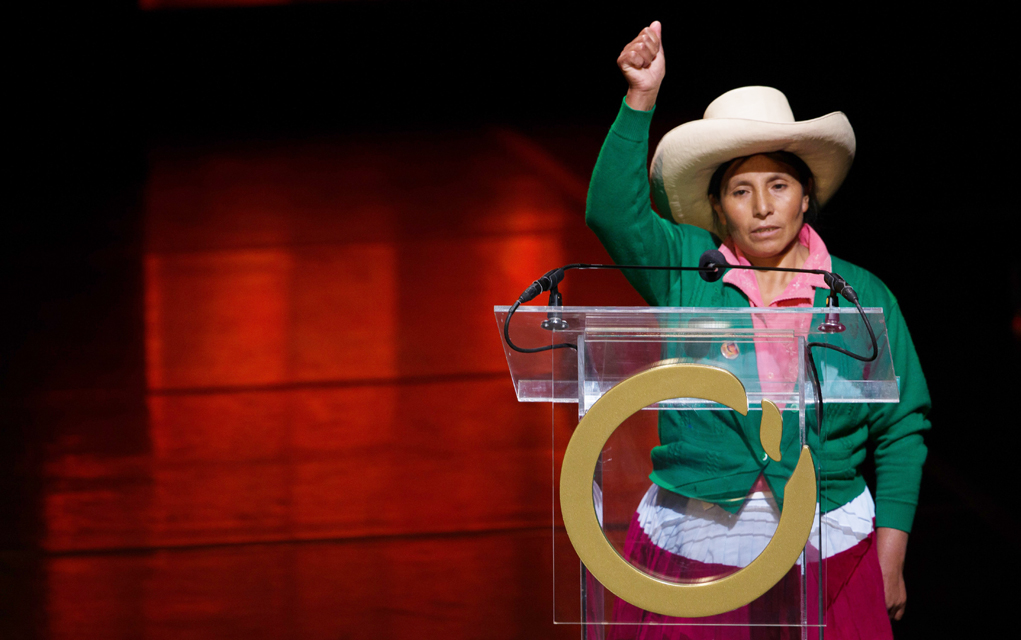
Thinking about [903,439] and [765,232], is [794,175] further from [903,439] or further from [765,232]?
[903,439]

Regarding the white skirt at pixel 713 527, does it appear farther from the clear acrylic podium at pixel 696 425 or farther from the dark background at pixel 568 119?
the dark background at pixel 568 119

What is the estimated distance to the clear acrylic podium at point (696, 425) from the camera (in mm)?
1073

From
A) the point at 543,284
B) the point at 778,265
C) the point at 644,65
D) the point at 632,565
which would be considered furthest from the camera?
the point at 778,265

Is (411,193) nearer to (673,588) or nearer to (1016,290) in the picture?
(1016,290)

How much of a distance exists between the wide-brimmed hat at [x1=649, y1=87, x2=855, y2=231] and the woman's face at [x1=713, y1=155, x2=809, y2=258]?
0.08 feet

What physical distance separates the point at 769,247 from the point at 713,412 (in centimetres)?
35

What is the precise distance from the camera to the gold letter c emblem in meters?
1.04

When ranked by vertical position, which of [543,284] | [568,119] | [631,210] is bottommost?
[543,284]

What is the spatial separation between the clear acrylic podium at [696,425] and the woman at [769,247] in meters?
0.03

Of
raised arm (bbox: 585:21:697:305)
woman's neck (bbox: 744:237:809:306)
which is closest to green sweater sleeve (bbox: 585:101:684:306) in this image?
raised arm (bbox: 585:21:697:305)

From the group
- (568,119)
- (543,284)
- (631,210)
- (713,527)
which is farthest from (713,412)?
(568,119)

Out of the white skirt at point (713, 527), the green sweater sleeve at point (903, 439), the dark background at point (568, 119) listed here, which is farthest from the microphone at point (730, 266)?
the dark background at point (568, 119)

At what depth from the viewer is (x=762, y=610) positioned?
42.8 inches

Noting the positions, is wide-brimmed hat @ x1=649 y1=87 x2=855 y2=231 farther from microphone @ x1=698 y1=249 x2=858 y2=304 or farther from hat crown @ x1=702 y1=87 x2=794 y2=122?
microphone @ x1=698 y1=249 x2=858 y2=304
